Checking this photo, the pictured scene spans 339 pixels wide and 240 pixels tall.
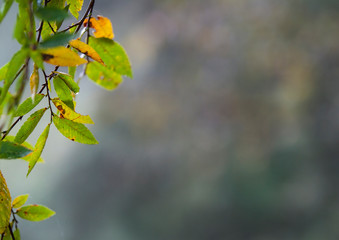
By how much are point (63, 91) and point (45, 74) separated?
3 cm

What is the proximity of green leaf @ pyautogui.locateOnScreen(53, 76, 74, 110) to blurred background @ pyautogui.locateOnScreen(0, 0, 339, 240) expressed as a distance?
287 centimetres

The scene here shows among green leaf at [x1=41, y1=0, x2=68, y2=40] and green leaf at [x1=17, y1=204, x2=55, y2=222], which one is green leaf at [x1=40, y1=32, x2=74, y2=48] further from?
green leaf at [x1=17, y1=204, x2=55, y2=222]

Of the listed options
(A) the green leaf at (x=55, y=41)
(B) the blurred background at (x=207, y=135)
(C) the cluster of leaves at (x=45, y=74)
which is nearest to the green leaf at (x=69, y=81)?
(C) the cluster of leaves at (x=45, y=74)

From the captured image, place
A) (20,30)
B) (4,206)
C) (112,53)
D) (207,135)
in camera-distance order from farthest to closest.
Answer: (207,135)
(112,53)
(4,206)
(20,30)

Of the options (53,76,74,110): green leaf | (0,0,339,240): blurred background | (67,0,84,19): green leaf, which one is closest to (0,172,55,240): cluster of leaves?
(53,76,74,110): green leaf

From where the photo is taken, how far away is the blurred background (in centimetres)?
324

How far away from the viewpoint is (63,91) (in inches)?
17.3

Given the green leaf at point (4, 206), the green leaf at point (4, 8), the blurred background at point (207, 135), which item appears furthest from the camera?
the blurred background at point (207, 135)

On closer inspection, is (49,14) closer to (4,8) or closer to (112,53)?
(4,8)

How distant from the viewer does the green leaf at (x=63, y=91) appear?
44cm

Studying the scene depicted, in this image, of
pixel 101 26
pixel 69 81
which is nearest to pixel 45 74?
pixel 69 81

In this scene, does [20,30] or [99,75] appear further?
[99,75]

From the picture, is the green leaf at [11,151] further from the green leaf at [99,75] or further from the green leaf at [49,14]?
the green leaf at [99,75]

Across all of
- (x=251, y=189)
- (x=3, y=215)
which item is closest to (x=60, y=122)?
(x=3, y=215)
